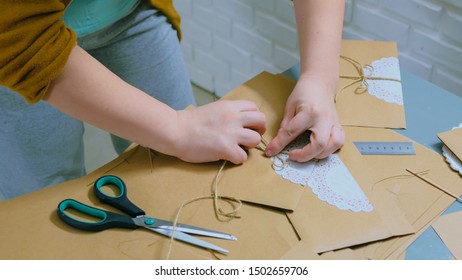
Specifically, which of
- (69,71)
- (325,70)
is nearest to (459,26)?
(325,70)

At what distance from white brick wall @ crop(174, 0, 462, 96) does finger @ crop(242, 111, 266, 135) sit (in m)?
0.53

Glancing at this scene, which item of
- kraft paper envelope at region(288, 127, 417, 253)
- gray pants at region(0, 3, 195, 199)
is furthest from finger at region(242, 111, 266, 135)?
gray pants at region(0, 3, 195, 199)

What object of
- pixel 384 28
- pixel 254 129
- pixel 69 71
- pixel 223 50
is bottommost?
pixel 223 50

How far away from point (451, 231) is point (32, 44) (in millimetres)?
545

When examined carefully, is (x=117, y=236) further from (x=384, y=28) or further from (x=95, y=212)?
(x=384, y=28)

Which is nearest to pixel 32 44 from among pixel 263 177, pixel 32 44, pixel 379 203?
pixel 32 44

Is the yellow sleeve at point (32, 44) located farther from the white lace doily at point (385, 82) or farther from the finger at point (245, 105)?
the white lace doily at point (385, 82)

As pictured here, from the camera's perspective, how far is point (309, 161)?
0.77m

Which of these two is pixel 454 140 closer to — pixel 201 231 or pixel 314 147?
pixel 314 147

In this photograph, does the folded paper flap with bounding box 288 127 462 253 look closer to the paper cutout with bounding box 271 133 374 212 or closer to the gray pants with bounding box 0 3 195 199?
the paper cutout with bounding box 271 133 374 212

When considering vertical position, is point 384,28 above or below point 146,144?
below

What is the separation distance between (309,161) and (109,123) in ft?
0.89

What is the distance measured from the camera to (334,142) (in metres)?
0.77

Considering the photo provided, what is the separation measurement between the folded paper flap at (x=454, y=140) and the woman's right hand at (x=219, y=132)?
10.2 inches
